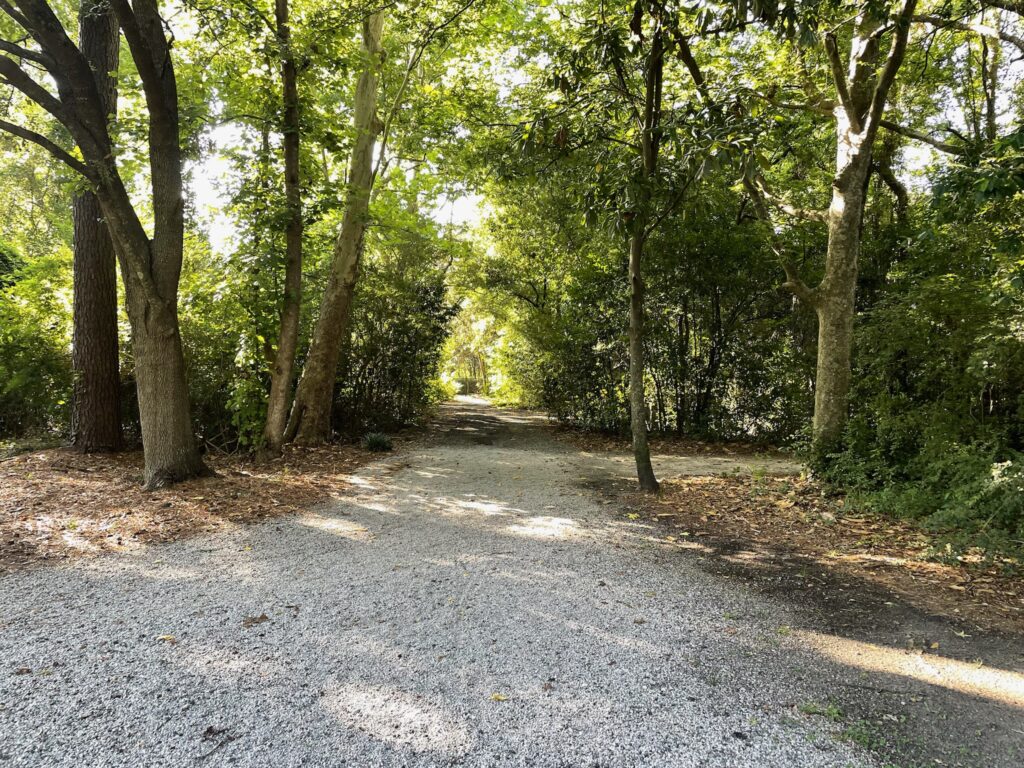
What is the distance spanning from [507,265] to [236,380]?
1114 cm

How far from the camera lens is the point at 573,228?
12.7 m

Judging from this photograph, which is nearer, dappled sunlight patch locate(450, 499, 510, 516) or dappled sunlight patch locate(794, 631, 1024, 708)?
dappled sunlight patch locate(794, 631, 1024, 708)

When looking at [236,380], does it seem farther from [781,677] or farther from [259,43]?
[781,677]

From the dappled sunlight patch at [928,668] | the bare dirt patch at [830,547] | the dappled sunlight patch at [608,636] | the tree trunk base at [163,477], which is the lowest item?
the dappled sunlight patch at [608,636]

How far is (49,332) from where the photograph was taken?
28.6ft

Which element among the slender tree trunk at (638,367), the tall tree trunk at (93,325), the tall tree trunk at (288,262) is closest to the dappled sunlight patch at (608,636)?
the slender tree trunk at (638,367)

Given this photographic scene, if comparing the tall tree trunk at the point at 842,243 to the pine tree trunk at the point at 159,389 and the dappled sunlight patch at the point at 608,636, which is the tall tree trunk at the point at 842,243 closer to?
the dappled sunlight patch at the point at 608,636

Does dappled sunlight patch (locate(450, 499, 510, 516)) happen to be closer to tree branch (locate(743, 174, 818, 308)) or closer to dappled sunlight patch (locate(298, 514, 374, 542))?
dappled sunlight patch (locate(298, 514, 374, 542))

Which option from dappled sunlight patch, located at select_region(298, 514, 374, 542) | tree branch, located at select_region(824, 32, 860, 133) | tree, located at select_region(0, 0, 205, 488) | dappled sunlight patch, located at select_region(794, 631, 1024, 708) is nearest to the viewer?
dappled sunlight patch, located at select_region(794, 631, 1024, 708)

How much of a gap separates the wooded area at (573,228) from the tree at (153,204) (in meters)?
0.03

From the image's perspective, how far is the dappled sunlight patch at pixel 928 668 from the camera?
8.29 ft

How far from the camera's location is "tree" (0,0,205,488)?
5.39 metres

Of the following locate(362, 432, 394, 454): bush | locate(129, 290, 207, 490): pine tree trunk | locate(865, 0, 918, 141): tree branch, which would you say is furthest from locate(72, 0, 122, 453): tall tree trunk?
locate(865, 0, 918, 141): tree branch

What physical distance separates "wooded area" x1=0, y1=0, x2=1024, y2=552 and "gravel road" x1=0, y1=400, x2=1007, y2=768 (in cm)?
244
